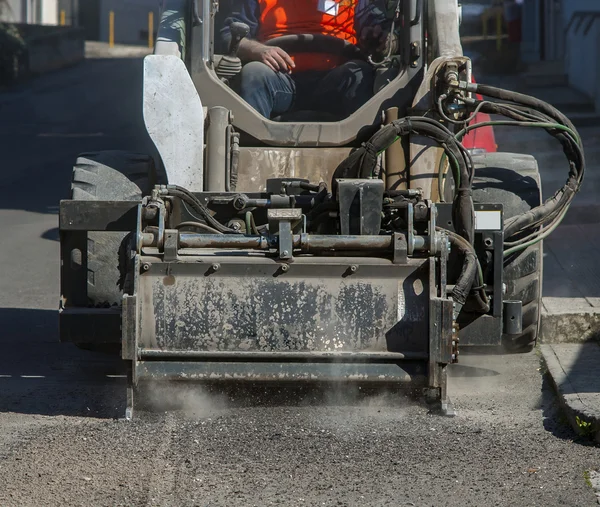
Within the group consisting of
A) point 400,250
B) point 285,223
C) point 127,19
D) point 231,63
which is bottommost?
point 400,250

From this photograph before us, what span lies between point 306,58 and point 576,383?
276 centimetres

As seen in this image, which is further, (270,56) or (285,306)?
(270,56)

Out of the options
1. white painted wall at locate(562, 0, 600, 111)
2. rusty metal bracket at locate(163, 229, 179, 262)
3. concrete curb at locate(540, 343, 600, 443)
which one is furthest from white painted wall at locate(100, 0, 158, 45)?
rusty metal bracket at locate(163, 229, 179, 262)

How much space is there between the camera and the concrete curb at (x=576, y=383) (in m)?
5.54

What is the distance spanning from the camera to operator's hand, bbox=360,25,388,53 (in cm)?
729

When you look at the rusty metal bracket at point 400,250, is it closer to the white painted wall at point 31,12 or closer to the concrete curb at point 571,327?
the concrete curb at point 571,327

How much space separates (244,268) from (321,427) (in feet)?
2.78

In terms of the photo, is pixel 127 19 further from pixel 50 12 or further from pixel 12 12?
pixel 12 12

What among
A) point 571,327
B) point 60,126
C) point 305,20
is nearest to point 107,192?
point 305,20

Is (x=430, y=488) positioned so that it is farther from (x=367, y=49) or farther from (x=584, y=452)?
(x=367, y=49)

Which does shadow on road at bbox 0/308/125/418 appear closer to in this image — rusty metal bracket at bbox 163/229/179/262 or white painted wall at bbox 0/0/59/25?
rusty metal bracket at bbox 163/229/179/262

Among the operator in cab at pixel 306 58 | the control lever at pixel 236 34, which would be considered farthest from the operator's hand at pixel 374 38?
the control lever at pixel 236 34

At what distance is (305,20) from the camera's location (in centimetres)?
756

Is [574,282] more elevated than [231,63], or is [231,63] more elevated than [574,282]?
[231,63]
